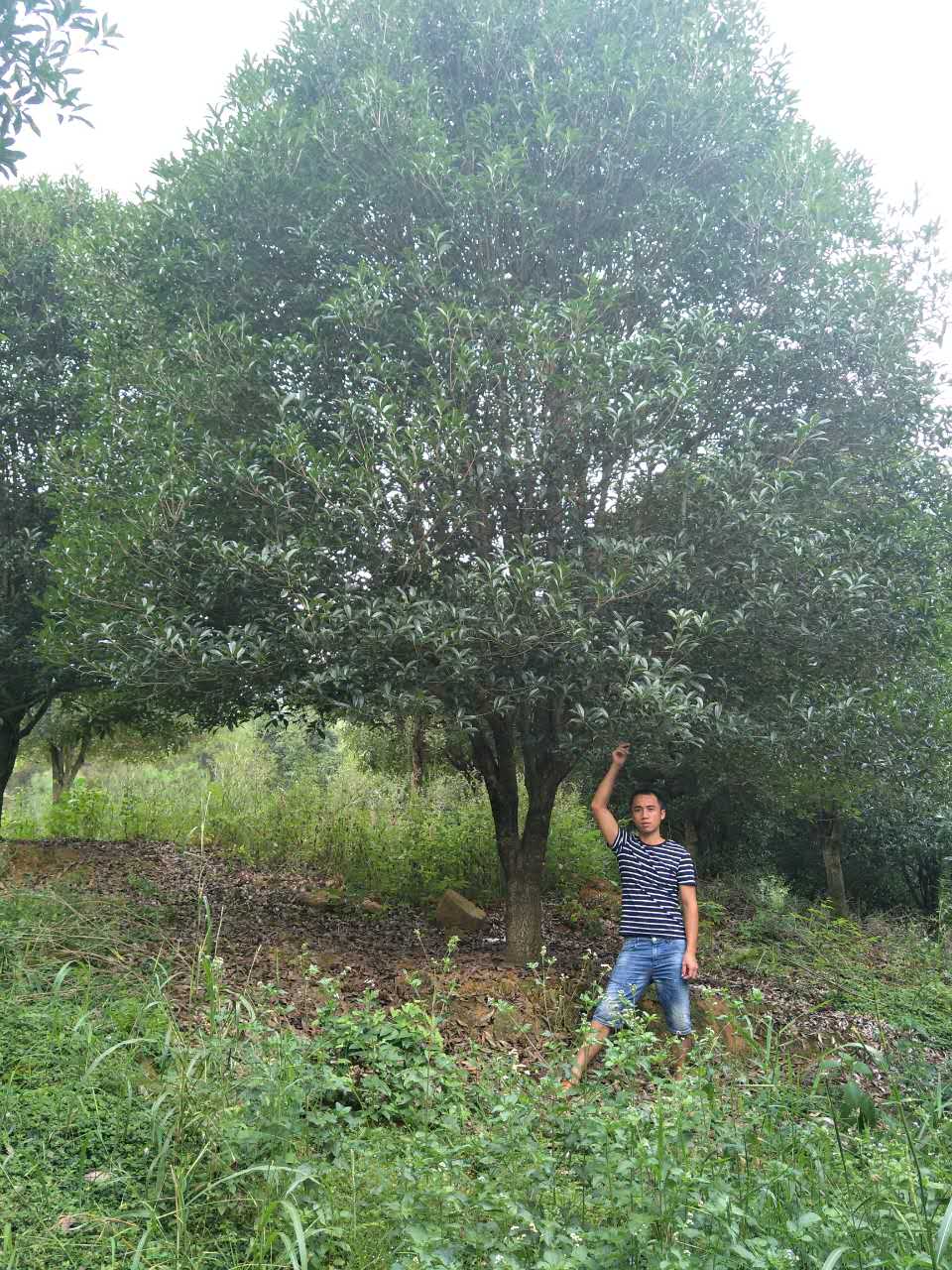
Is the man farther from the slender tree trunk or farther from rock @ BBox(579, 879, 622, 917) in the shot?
the slender tree trunk

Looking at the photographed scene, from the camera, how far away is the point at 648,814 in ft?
21.2

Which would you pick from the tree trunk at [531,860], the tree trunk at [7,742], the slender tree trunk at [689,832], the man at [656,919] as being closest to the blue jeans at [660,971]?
the man at [656,919]

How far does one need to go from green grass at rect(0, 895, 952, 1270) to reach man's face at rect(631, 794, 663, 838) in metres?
2.05

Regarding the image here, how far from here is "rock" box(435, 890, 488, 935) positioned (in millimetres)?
9841

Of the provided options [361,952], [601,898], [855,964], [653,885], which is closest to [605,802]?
[653,885]

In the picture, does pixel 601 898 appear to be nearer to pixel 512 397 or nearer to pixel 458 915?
pixel 458 915

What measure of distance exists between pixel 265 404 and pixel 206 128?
2.78 meters

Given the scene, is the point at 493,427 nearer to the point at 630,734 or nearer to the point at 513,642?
the point at 513,642

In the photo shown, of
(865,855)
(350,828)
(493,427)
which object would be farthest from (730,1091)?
(865,855)

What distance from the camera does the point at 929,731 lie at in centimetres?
940

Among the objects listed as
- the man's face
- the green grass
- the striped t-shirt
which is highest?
the man's face

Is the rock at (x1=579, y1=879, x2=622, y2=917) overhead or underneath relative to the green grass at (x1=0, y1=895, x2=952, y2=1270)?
underneath

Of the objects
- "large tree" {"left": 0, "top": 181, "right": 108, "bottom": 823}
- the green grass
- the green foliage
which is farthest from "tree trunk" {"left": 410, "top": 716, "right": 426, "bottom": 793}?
the green grass

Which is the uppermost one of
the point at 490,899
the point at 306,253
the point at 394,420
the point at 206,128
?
the point at 206,128
